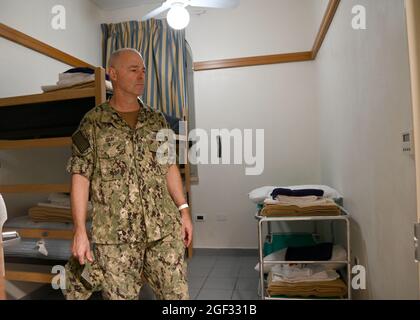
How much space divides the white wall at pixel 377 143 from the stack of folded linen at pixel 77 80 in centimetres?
128

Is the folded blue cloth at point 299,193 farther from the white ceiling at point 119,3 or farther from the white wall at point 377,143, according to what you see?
the white ceiling at point 119,3

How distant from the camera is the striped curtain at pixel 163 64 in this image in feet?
10.0

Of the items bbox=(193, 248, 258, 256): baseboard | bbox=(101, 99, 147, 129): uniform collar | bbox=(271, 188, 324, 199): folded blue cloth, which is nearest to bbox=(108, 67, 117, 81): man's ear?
bbox=(101, 99, 147, 129): uniform collar

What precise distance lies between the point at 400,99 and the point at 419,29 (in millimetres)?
490

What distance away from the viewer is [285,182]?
2990mm

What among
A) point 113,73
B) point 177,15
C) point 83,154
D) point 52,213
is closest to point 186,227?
point 83,154

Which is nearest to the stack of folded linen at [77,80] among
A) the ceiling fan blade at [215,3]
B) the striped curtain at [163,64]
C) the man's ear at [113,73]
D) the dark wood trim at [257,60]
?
the man's ear at [113,73]

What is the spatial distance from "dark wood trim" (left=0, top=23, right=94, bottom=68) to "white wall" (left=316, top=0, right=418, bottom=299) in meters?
2.13

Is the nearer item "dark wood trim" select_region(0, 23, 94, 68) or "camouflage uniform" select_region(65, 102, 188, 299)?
"camouflage uniform" select_region(65, 102, 188, 299)

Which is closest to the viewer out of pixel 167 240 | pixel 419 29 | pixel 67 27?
pixel 419 29

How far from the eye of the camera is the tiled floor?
2156mm

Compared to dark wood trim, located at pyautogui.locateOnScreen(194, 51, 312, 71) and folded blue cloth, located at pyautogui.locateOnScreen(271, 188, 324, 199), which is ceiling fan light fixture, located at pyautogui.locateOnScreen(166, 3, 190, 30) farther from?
folded blue cloth, located at pyautogui.locateOnScreen(271, 188, 324, 199)
